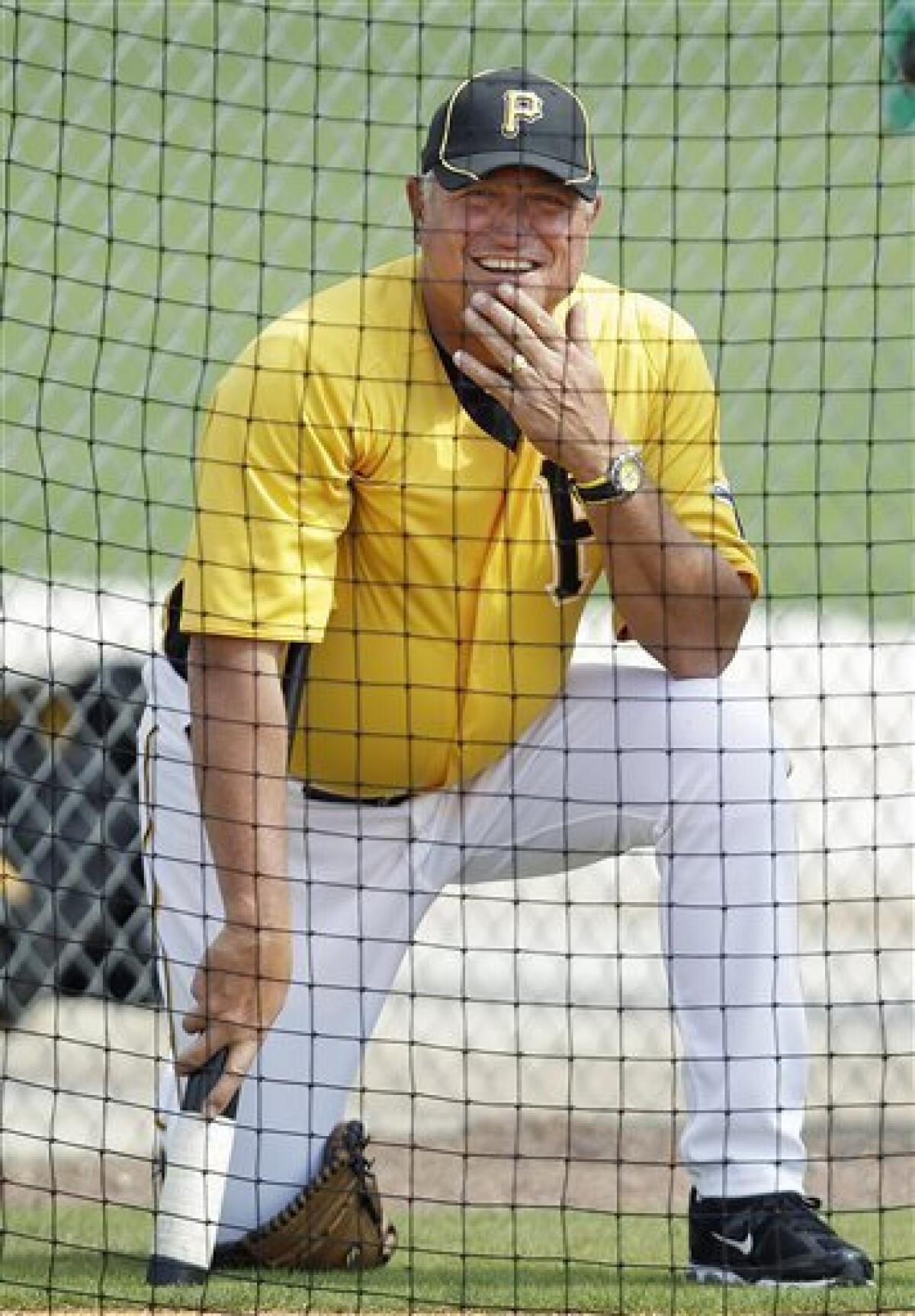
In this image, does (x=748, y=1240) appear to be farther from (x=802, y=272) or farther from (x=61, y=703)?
(x=802, y=272)

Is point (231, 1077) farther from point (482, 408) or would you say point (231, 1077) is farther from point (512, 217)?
point (512, 217)

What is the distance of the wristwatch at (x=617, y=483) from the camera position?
4211mm

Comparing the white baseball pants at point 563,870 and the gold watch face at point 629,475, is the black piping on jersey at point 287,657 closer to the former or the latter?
the white baseball pants at point 563,870

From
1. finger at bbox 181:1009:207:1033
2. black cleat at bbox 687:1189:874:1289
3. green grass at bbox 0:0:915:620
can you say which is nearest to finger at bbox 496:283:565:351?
finger at bbox 181:1009:207:1033

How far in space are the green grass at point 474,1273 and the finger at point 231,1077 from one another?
27 cm

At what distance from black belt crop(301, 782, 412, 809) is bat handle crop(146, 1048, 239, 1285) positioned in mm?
558

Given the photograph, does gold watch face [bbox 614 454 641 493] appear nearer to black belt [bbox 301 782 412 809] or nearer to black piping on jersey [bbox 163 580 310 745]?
black piping on jersey [bbox 163 580 310 745]

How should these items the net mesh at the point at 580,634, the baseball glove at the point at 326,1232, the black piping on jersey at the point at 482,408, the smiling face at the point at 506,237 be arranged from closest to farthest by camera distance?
the smiling face at the point at 506,237 → the black piping on jersey at the point at 482,408 → the baseball glove at the point at 326,1232 → the net mesh at the point at 580,634

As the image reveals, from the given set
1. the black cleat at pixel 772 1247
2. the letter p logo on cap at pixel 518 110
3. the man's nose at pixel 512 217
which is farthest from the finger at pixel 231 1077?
the letter p logo on cap at pixel 518 110

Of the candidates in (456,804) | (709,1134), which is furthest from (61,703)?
(709,1134)

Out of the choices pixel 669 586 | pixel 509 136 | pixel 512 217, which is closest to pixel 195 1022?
pixel 669 586

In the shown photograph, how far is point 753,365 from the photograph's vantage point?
996cm

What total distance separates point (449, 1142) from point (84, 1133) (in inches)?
31.9

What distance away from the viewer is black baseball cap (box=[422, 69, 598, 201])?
4293mm
